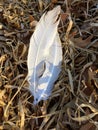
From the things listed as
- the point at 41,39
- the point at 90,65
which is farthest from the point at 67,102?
the point at 41,39

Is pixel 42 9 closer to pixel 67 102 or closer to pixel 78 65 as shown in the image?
pixel 78 65

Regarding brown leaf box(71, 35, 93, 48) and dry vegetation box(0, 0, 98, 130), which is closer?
dry vegetation box(0, 0, 98, 130)

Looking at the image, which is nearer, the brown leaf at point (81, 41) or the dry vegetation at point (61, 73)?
the dry vegetation at point (61, 73)
